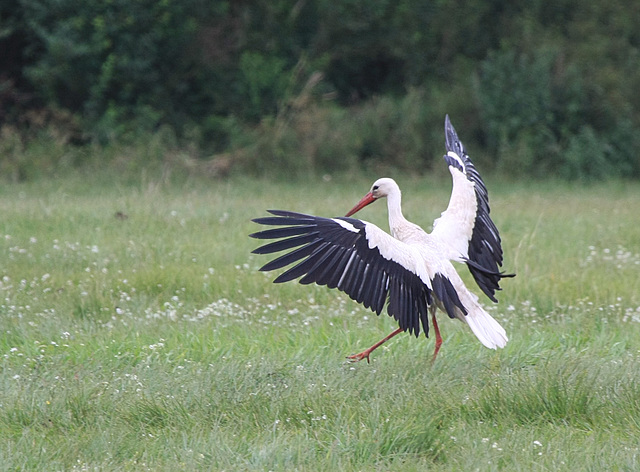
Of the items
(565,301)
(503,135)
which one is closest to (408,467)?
(565,301)

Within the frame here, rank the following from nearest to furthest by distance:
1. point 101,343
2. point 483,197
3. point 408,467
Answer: point 408,467 → point 101,343 → point 483,197

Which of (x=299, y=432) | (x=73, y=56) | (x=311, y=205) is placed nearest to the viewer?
(x=299, y=432)

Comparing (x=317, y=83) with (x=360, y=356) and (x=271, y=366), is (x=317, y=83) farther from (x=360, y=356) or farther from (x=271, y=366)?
(x=271, y=366)

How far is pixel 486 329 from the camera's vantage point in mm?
4867

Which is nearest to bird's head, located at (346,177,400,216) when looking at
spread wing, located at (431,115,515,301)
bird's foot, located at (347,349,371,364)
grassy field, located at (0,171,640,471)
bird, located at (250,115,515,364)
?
bird, located at (250,115,515,364)

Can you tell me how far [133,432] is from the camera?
407cm

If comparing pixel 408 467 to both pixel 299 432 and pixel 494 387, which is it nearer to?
pixel 299 432

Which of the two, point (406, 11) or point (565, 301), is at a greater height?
point (406, 11)

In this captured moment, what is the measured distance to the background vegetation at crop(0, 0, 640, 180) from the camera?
616 inches

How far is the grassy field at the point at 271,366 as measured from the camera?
386 centimetres

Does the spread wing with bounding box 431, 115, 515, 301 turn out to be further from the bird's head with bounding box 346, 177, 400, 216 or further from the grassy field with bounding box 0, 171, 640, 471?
the grassy field with bounding box 0, 171, 640, 471

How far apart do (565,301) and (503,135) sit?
10.3 meters

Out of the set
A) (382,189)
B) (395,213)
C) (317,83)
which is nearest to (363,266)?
(395,213)

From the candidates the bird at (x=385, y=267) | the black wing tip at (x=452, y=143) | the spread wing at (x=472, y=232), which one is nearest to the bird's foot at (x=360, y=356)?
the bird at (x=385, y=267)
